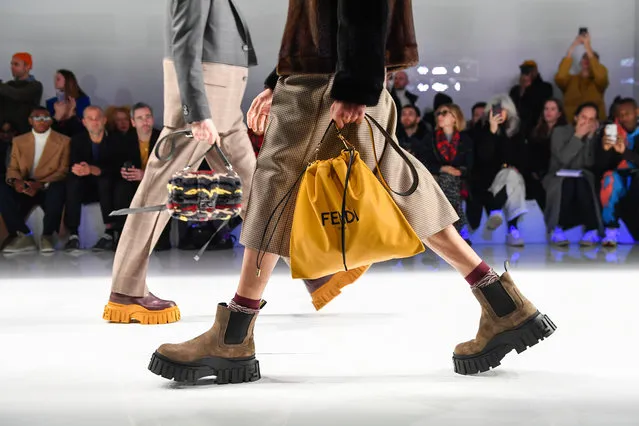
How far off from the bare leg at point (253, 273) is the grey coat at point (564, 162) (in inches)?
202

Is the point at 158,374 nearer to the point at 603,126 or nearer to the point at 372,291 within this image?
the point at 372,291

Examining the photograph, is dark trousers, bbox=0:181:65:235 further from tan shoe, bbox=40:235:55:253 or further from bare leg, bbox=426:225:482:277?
bare leg, bbox=426:225:482:277

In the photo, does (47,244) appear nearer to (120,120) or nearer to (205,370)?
(120,120)

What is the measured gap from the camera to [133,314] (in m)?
3.29

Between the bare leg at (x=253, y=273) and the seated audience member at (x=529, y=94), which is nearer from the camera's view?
the bare leg at (x=253, y=273)

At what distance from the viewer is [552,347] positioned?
9.12 ft

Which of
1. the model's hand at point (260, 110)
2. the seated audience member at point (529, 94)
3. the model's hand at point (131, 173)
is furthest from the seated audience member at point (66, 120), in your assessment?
the model's hand at point (260, 110)

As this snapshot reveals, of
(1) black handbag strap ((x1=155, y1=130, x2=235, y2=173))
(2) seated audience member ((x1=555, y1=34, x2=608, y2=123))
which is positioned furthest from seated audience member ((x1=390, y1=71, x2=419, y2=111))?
(1) black handbag strap ((x1=155, y1=130, x2=235, y2=173))

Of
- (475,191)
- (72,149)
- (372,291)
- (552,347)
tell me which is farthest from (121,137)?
(552,347)

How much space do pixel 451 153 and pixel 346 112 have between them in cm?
459

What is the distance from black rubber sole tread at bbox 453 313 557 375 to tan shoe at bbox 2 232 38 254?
493 centimetres

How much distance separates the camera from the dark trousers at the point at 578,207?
7008mm

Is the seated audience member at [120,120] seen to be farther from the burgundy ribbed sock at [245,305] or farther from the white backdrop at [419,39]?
the burgundy ribbed sock at [245,305]

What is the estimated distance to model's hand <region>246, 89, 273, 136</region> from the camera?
2490 millimetres
